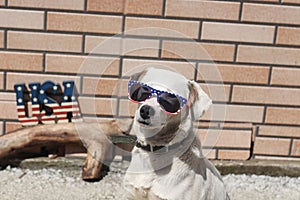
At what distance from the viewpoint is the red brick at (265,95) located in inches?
167

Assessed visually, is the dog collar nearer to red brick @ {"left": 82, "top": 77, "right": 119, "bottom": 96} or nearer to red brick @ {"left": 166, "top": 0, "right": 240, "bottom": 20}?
red brick @ {"left": 82, "top": 77, "right": 119, "bottom": 96}

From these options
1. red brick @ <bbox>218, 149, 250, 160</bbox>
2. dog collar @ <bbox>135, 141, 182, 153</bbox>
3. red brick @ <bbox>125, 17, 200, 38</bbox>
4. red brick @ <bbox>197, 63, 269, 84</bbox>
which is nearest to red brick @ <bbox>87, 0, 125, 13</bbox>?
red brick @ <bbox>125, 17, 200, 38</bbox>

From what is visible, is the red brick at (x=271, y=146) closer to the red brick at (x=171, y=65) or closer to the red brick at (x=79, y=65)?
the red brick at (x=171, y=65)

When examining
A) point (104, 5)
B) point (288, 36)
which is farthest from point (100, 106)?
point (288, 36)

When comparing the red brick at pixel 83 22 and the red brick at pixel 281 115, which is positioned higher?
the red brick at pixel 83 22

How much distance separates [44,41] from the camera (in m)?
4.07

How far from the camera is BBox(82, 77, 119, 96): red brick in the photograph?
4.14 meters

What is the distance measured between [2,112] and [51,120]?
40cm

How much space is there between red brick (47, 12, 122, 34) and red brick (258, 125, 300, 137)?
1479mm

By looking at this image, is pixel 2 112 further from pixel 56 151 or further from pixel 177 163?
pixel 177 163

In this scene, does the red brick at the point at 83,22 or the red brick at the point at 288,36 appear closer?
the red brick at the point at 83,22

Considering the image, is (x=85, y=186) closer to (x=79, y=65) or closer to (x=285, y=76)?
(x=79, y=65)

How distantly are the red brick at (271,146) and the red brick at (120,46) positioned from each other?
1169 mm

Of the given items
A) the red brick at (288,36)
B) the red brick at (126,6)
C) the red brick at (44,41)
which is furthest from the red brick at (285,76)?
the red brick at (44,41)
